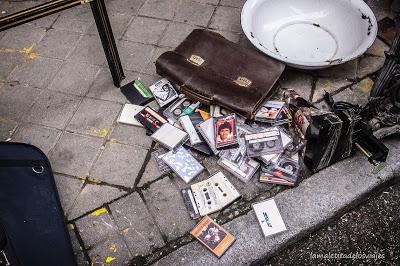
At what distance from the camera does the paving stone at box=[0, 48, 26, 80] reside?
3684 mm

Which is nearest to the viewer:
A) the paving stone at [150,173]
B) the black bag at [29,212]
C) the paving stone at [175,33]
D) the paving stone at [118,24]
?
the black bag at [29,212]

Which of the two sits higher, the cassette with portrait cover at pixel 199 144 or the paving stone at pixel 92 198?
the cassette with portrait cover at pixel 199 144

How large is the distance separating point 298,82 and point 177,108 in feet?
3.74

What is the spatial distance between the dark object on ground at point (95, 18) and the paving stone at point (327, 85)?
1.77 meters

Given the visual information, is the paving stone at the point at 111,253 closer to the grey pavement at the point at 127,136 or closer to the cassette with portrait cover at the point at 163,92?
the grey pavement at the point at 127,136

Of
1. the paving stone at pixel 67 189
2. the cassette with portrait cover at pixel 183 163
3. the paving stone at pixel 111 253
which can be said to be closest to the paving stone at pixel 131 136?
the cassette with portrait cover at pixel 183 163

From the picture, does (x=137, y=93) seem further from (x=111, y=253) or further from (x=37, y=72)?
(x=111, y=253)

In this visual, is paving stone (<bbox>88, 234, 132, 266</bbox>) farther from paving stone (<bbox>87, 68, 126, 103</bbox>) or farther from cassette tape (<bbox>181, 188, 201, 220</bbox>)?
paving stone (<bbox>87, 68, 126, 103</bbox>)

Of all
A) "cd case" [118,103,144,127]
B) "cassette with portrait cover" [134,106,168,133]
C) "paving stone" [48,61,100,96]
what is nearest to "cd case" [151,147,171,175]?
"cassette with portrait cover" [134,106,168,133]

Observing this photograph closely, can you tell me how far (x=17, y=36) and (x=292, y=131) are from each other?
9.79ft

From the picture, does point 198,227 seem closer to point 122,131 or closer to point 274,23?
point 122,131

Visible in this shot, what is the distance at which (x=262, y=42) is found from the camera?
3518 millimetres

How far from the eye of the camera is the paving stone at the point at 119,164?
2.94 m

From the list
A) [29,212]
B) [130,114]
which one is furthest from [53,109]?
[29,212]
